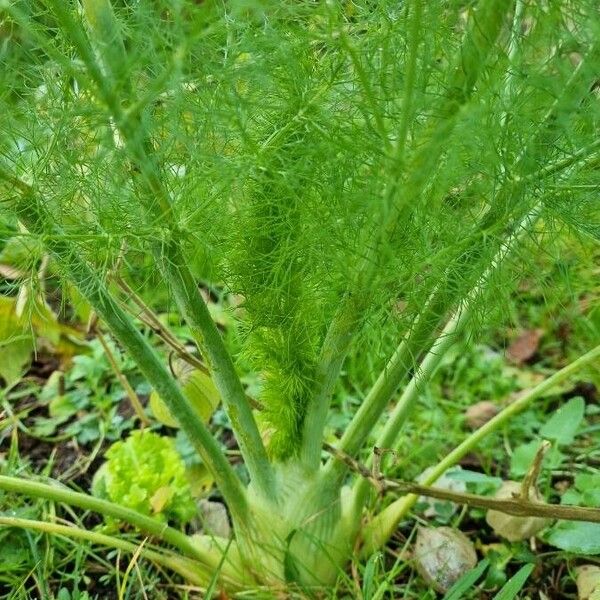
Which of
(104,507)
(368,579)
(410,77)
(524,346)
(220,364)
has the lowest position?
(524,346)

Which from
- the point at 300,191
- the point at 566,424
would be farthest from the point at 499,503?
the point at 300,191

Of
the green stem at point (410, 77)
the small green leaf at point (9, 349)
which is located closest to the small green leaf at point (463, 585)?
the green stem at point (410, 77)

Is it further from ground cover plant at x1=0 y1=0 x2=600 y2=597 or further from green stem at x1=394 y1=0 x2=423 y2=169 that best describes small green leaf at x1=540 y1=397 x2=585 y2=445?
green stem at x1=394 y1=0 x2=423 y2=169

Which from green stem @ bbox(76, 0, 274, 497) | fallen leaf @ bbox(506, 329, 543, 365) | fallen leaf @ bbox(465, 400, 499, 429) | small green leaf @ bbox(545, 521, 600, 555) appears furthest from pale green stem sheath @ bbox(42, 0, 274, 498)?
fallen leaf @ bbox(506, 329, 543, 365)

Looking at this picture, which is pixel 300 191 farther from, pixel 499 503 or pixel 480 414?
pixel 480 414

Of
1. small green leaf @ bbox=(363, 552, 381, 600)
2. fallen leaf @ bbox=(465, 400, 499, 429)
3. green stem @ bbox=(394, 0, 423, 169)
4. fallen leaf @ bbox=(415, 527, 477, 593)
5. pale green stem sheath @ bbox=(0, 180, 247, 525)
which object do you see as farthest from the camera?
fallen leaf @ bbox=(465, 400, 499, 429)

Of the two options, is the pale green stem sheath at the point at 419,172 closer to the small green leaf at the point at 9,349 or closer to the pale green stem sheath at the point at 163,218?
the pale green stem sheath at the point at 163,218
